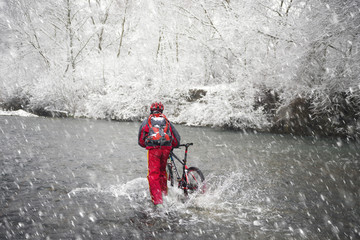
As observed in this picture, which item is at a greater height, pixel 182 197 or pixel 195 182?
pixel 195 182

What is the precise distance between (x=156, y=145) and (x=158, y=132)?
0.79 feet

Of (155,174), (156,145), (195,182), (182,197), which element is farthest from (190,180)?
(156,145)

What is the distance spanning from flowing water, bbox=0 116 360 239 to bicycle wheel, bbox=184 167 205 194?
0.65 ft

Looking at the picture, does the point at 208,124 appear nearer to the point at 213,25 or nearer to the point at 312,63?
the point at 213,25

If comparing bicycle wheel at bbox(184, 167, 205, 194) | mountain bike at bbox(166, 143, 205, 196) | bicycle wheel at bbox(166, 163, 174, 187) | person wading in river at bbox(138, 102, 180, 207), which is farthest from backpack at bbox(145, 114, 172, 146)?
bicycle wheel at bbox(184, 167, 205, 194)

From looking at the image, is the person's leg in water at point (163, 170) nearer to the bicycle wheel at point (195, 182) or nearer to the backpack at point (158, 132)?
the backpack at point (158, 132)

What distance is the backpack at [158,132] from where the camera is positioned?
4988 millimetres

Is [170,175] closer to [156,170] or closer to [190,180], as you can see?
[190,180]

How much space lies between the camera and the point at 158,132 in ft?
16.5

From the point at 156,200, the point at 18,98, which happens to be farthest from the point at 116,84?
the point at 156,200

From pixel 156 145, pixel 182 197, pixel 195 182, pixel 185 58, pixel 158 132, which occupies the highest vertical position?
pixel 185 58

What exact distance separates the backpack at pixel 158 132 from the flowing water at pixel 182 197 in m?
1.21

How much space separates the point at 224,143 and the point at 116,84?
1610 centimetres

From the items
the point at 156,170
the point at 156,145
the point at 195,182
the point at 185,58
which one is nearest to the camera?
the point at 156,145
